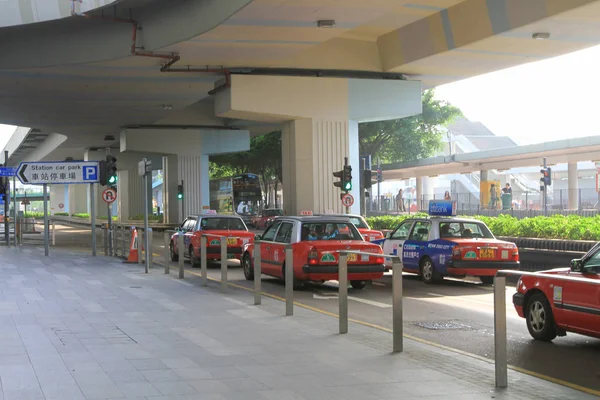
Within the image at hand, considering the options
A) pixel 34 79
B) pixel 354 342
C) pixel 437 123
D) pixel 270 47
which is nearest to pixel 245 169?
pixel 437 123

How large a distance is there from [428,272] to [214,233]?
686 cm

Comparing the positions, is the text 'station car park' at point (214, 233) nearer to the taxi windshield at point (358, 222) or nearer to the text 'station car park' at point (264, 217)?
the taxi windshield at point (358, 222)

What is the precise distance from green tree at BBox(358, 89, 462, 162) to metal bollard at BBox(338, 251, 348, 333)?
44.4 m

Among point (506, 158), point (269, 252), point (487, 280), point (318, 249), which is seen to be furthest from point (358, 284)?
point (506, 158)

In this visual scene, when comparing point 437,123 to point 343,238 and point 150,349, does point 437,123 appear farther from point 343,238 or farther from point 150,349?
point 150,349

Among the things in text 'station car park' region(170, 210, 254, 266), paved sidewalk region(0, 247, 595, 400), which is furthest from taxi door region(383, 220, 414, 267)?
paved sidewalk region(0, 247, 595, 400)

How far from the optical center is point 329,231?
53.7 feet

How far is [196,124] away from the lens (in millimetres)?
47812

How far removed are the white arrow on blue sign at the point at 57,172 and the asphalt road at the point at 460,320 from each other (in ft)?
27.9

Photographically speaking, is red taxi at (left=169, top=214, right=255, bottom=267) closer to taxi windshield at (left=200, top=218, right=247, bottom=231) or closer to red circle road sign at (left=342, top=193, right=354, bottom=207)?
taxi windshield at (left=200, top=218, right=247, bottom=231)

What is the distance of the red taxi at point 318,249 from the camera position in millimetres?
15406

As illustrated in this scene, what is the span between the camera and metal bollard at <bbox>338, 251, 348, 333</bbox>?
10141mm

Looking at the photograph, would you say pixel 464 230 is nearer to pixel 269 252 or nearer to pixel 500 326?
pixel 269 252

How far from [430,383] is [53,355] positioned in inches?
163
